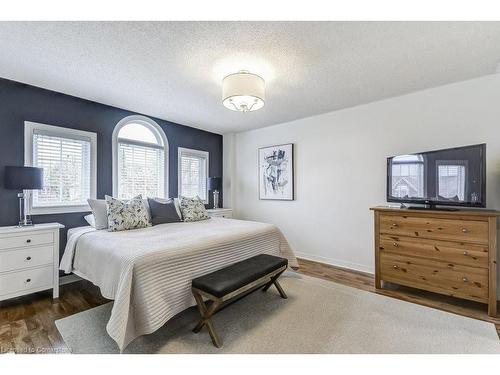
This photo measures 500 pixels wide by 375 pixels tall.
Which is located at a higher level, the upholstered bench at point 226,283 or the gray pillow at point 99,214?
the gray pillow at point 99,214

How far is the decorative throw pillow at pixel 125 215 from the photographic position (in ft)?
9.01

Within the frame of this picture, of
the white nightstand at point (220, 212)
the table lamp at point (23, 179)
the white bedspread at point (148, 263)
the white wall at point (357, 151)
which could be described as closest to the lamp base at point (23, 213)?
the table lamp at point (23, 179)

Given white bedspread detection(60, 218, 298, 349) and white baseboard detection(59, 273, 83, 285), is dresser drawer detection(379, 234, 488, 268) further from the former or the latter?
white baseboard detection(59, 273, 83, 285)

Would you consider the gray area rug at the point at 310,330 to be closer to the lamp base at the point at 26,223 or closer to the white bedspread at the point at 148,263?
the white bedspread at the point at 148,263

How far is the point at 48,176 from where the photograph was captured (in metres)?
2.88

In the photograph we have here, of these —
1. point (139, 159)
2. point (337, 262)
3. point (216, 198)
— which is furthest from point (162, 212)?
point (337, 262)

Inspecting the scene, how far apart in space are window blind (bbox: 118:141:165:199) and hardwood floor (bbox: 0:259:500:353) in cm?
144

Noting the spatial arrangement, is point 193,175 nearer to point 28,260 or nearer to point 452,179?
point 28,260

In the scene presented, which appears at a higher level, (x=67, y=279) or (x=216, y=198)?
(x=216, y=198)

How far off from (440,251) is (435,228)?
0.23 metres

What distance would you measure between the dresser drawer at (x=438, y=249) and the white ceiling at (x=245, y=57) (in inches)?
69.5

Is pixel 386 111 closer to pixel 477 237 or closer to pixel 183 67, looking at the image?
pixel 477 237

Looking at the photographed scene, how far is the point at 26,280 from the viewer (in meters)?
2.38

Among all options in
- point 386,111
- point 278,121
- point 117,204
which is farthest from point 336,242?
point 117,204
